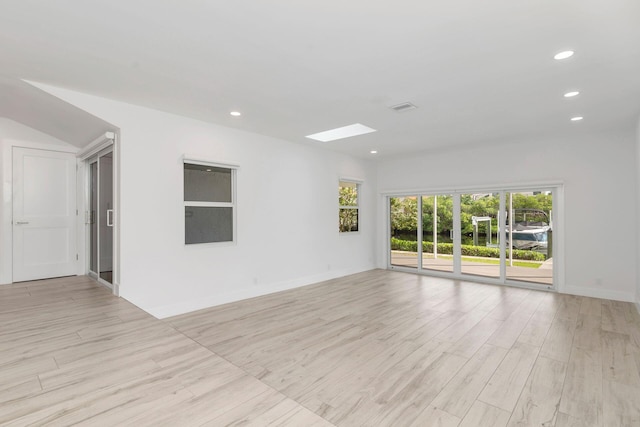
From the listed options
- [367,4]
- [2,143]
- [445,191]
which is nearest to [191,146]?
[2,143]

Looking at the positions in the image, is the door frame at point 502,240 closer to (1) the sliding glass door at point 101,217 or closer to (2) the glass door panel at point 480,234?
(2) the glass door panel at point 480,234

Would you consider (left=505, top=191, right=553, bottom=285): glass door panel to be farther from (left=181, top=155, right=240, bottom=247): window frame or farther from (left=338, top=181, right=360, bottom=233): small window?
(left=181, top=155, right=240, bottom=247): window frame

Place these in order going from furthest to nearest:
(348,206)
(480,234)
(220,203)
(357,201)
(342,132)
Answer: (357,201), (348,206), (480,234), (342,132), (220,203)

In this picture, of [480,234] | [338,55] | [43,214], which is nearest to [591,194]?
[480,234]

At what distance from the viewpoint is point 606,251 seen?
5234 millimetres

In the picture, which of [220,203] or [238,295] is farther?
[238,295]

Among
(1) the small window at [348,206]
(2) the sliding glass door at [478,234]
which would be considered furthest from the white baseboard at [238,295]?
(2) the sliding glass door at [478,234]

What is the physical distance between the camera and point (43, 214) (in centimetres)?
484

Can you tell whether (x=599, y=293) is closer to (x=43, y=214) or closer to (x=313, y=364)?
(x=313, y=364)

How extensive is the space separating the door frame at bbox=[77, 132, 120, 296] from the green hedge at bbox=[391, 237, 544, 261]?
19.7 feet

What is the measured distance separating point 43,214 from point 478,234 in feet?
25.5

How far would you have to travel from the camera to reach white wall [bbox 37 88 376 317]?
13.2 ft

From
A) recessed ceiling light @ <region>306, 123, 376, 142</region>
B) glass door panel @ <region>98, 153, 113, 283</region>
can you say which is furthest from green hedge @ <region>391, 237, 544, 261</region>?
glass door panel @ <region>98, 153, 113, 283</region>

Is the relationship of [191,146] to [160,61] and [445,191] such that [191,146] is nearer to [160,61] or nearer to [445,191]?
[160,61]
